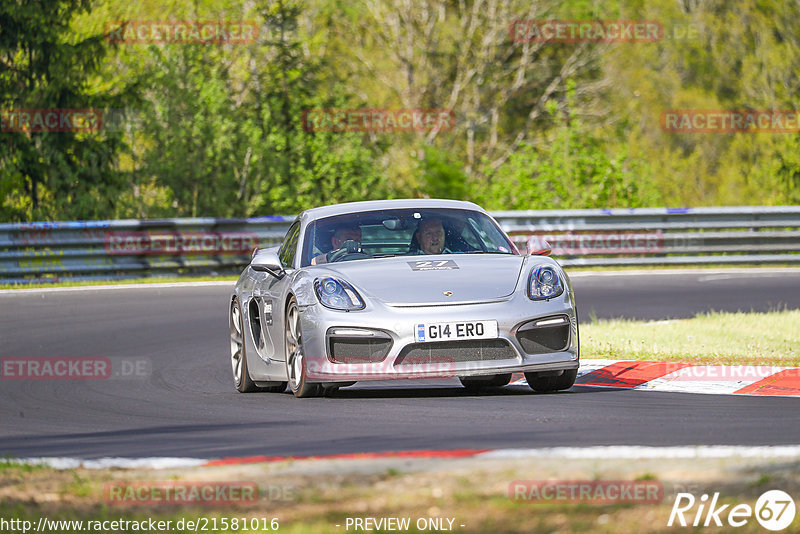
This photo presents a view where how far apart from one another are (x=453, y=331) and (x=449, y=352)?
0.13 m

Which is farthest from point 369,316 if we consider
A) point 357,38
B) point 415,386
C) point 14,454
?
point 357,38

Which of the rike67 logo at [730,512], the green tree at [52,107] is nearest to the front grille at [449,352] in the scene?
the rike67 logo at [730,512]

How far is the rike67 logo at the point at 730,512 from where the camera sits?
435 cm

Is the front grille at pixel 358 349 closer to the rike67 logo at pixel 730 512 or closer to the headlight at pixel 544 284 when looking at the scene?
the headlight at pixel 544 284

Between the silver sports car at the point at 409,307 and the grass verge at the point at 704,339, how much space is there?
5.92ft

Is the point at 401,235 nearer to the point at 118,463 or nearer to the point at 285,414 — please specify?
the point at 285,414

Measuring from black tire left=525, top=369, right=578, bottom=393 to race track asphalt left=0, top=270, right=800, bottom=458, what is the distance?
0.08 m

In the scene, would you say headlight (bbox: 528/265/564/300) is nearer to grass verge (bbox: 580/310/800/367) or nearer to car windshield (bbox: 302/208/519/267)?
car windshield (bbox: 302/208/519/267)

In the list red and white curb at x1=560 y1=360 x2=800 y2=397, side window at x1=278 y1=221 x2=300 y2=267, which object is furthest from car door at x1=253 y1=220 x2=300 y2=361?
red and white curb at x1=560 y1=360 x2=800 y2=397

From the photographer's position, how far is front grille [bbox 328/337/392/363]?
8406 mm

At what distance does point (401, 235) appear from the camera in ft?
31.6

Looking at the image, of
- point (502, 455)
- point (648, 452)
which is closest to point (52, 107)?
point (502, 455)

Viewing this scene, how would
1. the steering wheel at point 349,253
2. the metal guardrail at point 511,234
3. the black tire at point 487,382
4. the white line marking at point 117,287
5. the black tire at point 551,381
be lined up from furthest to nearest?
the metal guardrail at point 511,234 < the white line marking at point 117,287 < the black tire at point 487,382 < the steering wheel at point 349,253 < the black tire at point 551,381

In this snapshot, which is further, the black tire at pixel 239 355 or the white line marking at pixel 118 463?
the black tire at pixel 239 355
